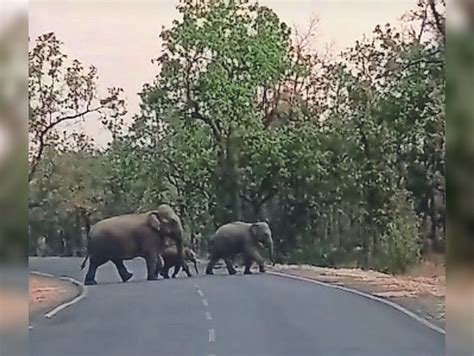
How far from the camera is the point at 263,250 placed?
17.1 feet

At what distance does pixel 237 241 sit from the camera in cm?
514

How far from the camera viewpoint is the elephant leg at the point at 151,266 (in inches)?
203

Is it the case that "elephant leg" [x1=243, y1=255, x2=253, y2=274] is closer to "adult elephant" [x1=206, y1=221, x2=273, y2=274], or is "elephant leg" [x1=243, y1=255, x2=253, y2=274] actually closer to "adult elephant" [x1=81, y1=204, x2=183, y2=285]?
"adult elephant" [x1=206, y1=221, x2=273, y2=274]

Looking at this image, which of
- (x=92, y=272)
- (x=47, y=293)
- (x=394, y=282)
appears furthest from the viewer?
(x=394, y=282)

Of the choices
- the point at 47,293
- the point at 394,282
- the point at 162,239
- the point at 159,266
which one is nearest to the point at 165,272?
the point at 159,266

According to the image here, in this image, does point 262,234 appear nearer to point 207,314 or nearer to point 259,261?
point 259,261

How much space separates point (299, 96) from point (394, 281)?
999 mm

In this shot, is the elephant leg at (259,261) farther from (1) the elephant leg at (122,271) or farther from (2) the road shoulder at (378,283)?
(1) the elephant leg at (122,271)

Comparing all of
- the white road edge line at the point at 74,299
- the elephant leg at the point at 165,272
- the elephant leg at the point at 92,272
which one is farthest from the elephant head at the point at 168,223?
the white road edge line at the point at 74,299

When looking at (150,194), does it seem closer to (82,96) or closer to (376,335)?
(82,96)

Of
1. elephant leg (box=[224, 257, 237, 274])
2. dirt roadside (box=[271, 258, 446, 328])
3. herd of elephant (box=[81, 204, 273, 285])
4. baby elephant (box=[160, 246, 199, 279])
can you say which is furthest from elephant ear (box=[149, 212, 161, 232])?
dirt roadside (box=[271, 258, 446, 328])

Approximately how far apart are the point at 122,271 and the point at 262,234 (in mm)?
693

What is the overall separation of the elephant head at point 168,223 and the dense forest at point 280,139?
0.04 meters

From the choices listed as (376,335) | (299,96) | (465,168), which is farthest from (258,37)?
(376,335)
